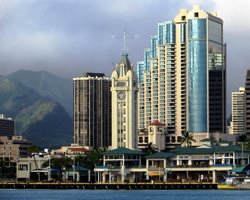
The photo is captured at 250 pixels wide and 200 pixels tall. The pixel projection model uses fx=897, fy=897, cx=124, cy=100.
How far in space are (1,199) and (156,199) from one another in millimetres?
27275

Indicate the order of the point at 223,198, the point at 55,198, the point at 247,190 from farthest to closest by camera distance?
the point at 247,190 < the point at 55,198 < the point at 223,198

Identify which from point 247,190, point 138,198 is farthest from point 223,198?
point 247,190

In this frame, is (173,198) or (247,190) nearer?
(173,198)

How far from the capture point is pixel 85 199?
160875 millimetres

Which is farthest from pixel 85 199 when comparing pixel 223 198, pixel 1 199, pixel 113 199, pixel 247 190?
pixel 247 190

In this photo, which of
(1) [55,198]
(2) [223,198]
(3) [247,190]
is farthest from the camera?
(3) [247,190]

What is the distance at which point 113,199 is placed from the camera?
16112 cm

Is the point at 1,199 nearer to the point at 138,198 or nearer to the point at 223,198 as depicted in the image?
the point at 138,198

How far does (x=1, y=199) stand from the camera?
518 feet

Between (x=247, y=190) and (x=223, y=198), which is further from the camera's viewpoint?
(x=247, y=190)

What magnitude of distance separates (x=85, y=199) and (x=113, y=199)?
5.02 meters

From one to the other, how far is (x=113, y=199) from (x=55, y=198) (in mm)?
12036

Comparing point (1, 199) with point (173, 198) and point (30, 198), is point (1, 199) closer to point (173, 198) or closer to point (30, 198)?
point (30, 198)

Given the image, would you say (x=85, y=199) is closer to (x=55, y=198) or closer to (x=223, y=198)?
(x=55, y=198)
